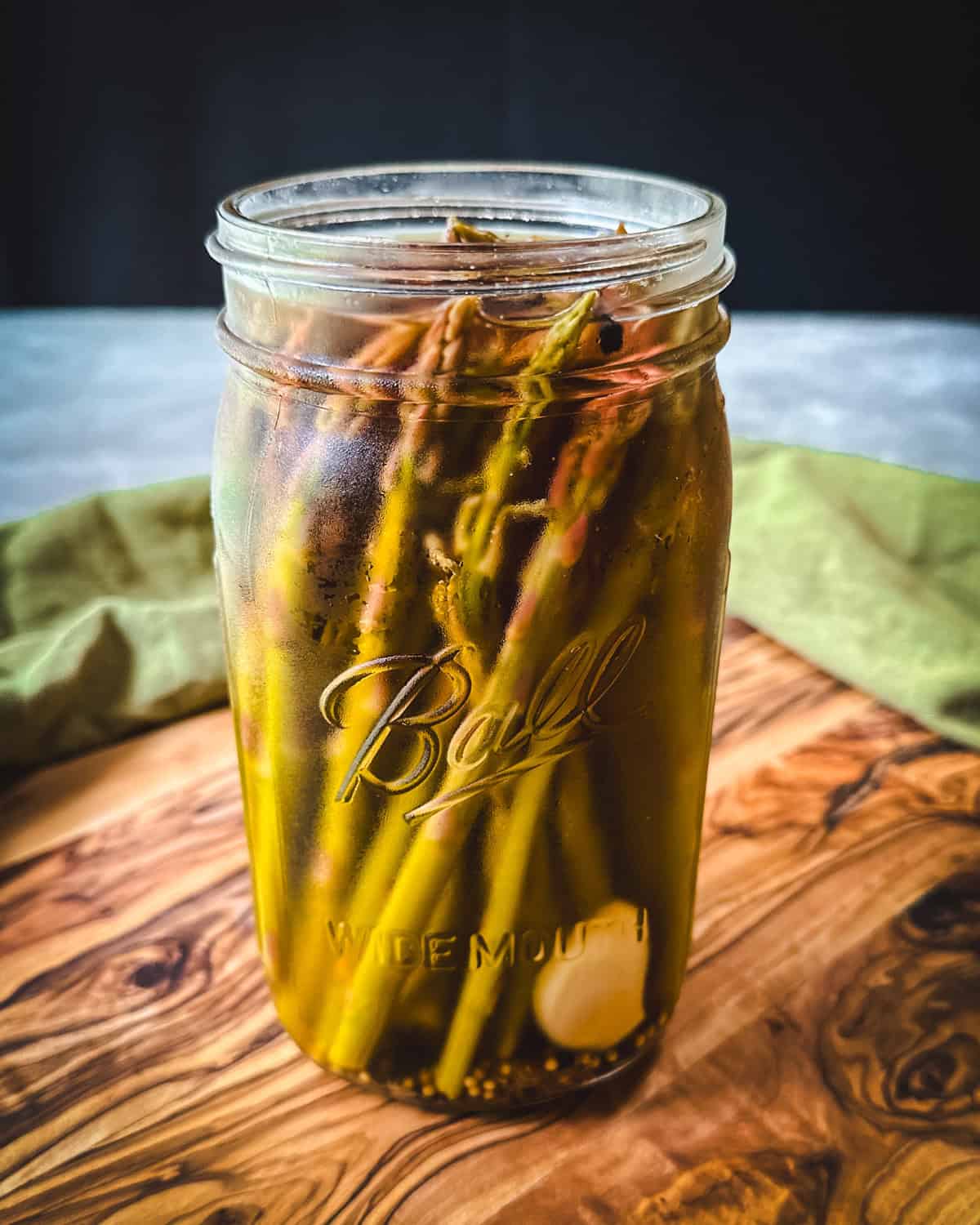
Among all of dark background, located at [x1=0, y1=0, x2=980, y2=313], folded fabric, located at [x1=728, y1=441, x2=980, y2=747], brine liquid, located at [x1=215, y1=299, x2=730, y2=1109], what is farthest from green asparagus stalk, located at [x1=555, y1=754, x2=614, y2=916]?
dark background, located at [x1=0, y1=0, x2=980, y2=313]

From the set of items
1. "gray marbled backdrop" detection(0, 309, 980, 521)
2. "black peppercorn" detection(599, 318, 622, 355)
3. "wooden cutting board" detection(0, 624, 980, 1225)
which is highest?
"black peppercorn" detection(599, 318, 622, 355)

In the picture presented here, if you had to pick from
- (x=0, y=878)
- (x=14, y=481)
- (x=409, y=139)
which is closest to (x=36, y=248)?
(x=409, y=139)

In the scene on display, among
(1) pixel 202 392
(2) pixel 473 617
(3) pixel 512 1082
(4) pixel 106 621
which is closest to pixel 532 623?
(2) pixel 473 617

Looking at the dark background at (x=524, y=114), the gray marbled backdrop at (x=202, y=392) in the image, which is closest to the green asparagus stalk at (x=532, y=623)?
the gray marbled backdrop at (x=202, y=392)

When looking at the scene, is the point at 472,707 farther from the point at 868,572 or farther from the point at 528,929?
the point at 868,572

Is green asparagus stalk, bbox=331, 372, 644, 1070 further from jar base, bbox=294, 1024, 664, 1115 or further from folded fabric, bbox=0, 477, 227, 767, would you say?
folded fabric, bbox=0, 477, 227, 767

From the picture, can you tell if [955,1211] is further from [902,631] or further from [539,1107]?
[902,631]
